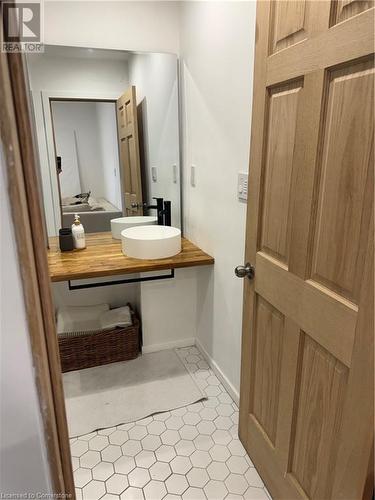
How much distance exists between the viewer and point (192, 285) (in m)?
2.32

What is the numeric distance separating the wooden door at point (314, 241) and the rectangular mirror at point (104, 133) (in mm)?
1119

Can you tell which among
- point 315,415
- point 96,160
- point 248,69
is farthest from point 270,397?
point 96,160

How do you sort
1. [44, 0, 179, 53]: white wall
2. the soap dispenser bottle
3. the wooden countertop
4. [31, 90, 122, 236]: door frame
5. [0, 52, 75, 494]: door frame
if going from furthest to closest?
the soap dispenser bottle, [31, 90, 122, 236]: door frame, [44, 0, 179, 53]: white wall, the wooden countertop, [0, 52, 75, 494]: door frame

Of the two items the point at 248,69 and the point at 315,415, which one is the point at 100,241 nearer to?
the point at 248,69

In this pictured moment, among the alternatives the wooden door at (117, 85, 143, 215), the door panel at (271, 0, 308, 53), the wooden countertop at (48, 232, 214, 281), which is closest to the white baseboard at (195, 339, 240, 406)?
the wooden countertop at (48, 232, 214, 281)

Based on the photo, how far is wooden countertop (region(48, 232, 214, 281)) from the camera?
5.71 ft

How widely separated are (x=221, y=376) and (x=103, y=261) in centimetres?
99

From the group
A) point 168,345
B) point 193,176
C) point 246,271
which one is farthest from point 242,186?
point 168,345

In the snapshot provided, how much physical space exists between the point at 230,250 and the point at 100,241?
3.00ft

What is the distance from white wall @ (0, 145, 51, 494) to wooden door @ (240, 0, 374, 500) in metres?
0.75

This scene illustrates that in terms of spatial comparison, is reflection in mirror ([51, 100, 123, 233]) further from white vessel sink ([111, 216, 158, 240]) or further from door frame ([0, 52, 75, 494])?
door frame ([0, 52, 75, 494])

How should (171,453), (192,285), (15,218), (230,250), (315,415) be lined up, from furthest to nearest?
Result: (192,285)
(230,250)
(171,453)
(315,415)
(15,218)

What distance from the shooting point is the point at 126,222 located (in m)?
2.25

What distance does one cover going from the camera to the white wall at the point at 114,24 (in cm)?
184
